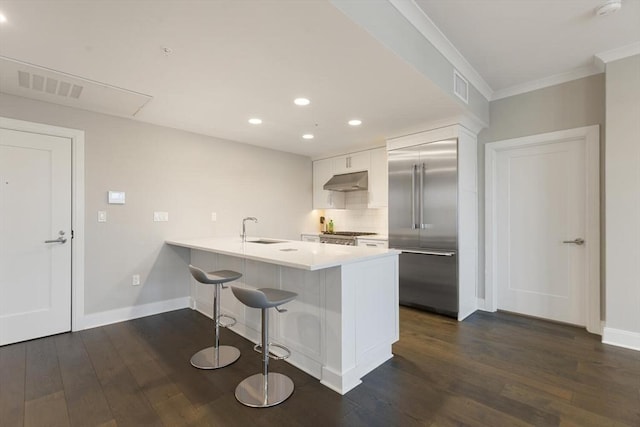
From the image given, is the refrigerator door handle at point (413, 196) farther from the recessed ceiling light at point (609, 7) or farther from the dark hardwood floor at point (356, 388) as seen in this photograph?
the recessed ceiling light at point (609, 7)

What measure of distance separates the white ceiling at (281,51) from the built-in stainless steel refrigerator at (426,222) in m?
0.52

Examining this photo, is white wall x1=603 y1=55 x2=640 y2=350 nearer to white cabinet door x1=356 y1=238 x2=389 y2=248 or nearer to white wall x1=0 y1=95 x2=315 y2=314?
white cabinet door x1=356 y1=238 x2=389 y2=248

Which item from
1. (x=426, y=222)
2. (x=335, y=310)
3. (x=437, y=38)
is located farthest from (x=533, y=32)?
(x=335, y=310)

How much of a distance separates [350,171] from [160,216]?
2936 millimetres

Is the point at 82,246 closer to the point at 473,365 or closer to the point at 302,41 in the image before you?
the point at 302,41

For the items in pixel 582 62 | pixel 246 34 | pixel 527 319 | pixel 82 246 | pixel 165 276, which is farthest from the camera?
pixel 165 276

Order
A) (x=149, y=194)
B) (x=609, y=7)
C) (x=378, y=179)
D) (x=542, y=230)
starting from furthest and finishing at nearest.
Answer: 1. (x=378, y=179)
2. (x=149, y=194)
3. (x=542, y=230)
4. (x=609, y=7)

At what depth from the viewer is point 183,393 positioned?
208cm

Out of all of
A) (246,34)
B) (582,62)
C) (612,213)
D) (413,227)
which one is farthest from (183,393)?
(582,62)

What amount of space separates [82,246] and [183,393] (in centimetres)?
218

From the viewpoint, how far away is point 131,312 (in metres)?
3.59

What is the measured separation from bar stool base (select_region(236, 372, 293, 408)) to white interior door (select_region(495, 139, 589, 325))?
10.1 feet

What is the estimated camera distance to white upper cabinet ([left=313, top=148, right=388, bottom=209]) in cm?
471

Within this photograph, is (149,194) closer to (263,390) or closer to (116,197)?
(116,197)
